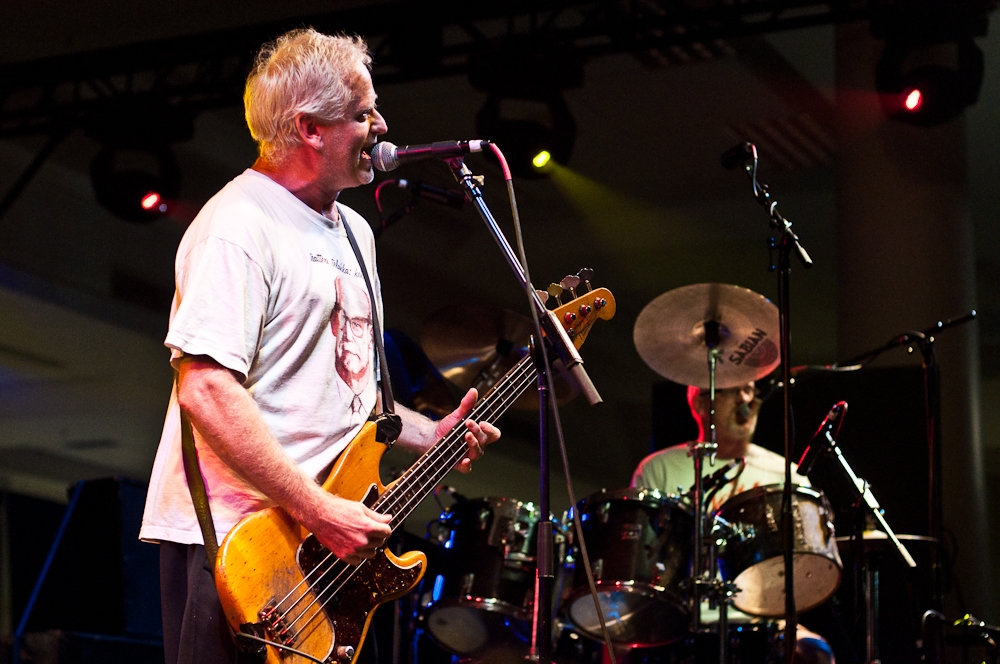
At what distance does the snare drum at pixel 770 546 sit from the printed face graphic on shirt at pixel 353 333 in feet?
8.34

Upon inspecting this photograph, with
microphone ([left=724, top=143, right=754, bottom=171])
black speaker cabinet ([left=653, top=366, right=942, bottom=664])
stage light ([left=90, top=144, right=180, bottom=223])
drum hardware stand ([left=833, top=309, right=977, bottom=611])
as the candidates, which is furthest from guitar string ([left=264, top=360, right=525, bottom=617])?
stage light ([left=90, top=144, right=180, bottom=223])

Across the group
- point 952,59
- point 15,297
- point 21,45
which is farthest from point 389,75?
point 15,297

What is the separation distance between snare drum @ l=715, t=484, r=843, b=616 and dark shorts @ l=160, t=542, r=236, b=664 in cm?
294

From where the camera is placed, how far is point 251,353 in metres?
2.33

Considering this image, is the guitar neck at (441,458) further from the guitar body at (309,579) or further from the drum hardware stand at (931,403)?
the drum hardware stand at (931,403)

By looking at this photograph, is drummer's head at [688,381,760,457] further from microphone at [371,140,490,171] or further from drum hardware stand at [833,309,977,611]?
microphone at [371,140,490,171]

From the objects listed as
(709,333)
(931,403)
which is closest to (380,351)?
(709,333)

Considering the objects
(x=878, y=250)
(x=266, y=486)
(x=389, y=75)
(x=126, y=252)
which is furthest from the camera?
(x=126, y=252)

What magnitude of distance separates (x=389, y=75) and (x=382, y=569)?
5055mm

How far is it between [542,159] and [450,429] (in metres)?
4.63

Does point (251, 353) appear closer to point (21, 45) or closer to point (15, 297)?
point (21, 45)

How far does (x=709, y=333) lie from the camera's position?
200 inches

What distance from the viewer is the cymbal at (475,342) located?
5055 millimetres

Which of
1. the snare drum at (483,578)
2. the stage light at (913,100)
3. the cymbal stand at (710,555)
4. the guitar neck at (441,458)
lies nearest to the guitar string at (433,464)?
the guitar neck at (441,458)
